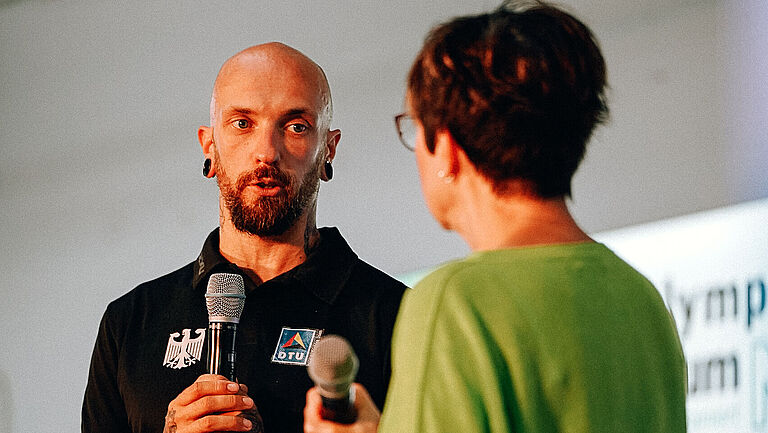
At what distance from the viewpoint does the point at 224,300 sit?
2.00 metres

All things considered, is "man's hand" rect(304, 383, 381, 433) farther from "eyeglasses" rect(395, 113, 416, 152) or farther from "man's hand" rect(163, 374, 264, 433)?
"man's hand" rect(163, 374, 264, 433)

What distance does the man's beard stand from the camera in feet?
7.17

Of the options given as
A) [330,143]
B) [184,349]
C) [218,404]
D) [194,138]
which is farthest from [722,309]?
[194,138]

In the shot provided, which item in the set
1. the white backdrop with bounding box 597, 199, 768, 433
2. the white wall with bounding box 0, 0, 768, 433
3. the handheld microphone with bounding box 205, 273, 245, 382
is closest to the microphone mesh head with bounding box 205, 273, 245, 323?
the handheld microphone with bounding box 205, 273, 245, 382

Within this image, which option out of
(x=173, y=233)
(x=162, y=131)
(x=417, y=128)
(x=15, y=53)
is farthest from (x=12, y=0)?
(x=417, y=128)

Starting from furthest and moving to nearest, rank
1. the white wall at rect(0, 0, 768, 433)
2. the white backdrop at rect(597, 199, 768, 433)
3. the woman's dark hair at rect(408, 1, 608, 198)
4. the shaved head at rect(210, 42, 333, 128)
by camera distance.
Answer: the white wall at rect(0, 0, 768, 433), the white backdrop at rect(597, 199, 768, 433), the shaved head at rect(210, 42, 333, 128), the woman's dark hair at rect(408, 1, 608, 198)

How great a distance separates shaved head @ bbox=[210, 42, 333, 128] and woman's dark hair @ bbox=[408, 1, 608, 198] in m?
0.97

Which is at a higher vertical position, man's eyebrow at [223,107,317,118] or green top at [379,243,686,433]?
man's eyebrow at [223,107,317,118]

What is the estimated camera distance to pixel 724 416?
3.60 m

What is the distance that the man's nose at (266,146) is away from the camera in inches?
85.4

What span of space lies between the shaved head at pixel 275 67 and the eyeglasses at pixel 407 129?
875 mm

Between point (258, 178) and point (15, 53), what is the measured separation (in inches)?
181

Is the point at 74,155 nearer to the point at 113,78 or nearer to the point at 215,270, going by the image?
the point at 113,78

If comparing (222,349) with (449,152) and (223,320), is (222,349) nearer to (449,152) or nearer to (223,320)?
(223,320)
